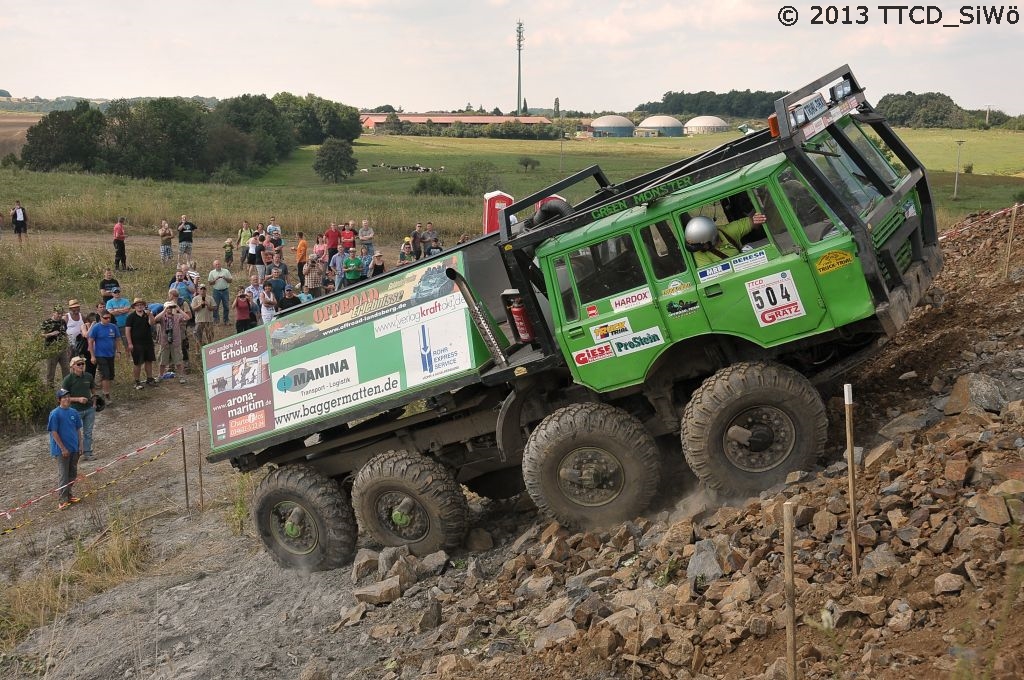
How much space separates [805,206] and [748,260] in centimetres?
59

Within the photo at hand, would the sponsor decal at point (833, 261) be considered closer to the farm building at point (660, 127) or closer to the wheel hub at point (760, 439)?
the wheel hub at point (760, 439)

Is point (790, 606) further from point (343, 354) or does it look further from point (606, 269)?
point (343, 354)

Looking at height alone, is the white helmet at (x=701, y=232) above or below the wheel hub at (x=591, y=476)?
above

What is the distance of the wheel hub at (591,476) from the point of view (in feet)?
28.9

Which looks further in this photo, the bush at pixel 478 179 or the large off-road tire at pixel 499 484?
the bush at pixel 478 179

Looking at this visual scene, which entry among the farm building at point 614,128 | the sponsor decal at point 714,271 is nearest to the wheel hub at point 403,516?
the sponsor decal at point 714,271

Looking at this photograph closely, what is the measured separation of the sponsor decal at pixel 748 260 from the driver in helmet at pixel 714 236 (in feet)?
0.17

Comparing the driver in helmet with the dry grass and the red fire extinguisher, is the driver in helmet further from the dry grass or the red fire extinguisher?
the dry grass

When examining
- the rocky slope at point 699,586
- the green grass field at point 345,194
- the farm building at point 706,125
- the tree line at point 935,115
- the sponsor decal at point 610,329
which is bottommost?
the rocky slope at point 699,586

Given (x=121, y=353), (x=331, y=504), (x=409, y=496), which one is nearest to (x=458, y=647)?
(x=409, y=496)

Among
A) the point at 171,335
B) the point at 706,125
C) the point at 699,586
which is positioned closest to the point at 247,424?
the point at 699,586

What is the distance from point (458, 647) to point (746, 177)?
4.18m

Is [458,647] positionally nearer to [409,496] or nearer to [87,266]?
[409,496]

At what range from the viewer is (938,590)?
5.81 metres
